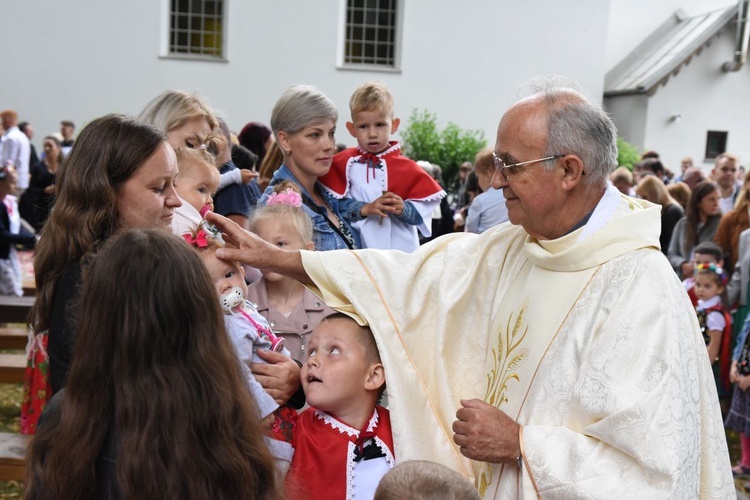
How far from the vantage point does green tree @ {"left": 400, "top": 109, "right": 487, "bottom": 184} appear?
1881 cm

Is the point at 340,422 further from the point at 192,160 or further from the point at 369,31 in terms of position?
the point at 369,31

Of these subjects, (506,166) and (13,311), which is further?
(13,311)

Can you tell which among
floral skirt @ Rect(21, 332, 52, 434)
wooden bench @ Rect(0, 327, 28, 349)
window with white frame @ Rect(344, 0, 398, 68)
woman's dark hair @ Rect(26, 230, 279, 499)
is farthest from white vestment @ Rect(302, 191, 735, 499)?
window with white frame @ Rect(344, 0, 398, 68)

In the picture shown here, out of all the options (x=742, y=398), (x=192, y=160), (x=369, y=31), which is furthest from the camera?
(x=369, y=31)

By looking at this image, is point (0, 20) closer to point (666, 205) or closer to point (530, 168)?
point (666, 205)

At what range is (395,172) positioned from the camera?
5.04 m

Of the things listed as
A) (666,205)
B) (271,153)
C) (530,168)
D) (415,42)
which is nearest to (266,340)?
(530,168)

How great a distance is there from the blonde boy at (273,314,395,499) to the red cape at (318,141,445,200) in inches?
77.9

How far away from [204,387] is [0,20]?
19351 mm

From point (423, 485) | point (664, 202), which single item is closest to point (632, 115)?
point (664, 202)

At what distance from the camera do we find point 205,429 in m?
1.92

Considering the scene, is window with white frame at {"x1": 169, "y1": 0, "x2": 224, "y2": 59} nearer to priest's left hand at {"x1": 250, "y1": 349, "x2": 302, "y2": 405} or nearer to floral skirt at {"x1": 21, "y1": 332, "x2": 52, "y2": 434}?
floral skirt at {"x1": 21, "y1": 332, "x2": 52, "y2": 434}

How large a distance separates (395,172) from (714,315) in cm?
372

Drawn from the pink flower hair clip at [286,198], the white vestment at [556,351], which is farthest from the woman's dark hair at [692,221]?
the white vestment at [556,351]
